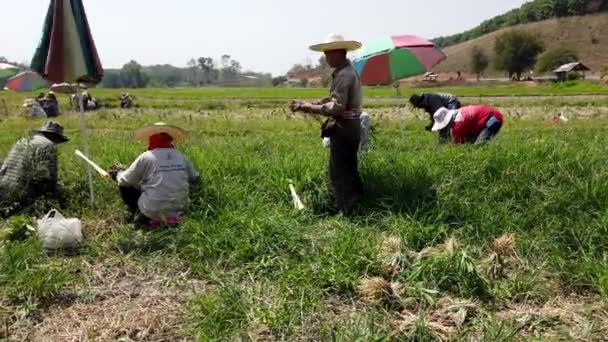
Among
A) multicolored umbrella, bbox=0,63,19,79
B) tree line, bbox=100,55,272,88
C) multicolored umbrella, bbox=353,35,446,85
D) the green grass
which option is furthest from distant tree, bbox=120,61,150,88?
multicolored umbrella, bbox=353,35,446,85

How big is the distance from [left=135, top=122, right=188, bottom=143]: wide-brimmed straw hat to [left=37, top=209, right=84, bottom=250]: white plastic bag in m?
1.06

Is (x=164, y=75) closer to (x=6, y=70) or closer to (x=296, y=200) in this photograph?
(x=6, y=70)

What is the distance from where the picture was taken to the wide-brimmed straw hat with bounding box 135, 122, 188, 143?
508cm

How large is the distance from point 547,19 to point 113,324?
122 metres

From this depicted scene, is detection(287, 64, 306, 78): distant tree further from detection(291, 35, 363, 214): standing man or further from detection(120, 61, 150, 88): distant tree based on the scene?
detection(291, 35, 363, 214): standing man

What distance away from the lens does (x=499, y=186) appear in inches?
206

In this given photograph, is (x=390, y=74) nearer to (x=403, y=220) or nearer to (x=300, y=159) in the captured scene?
(x=300, y=159)

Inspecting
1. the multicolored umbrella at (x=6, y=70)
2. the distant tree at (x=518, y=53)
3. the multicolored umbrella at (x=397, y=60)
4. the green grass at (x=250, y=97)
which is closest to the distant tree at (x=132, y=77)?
the green grass at (x=250, y=97)

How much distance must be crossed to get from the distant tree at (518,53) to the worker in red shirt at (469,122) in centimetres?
7258

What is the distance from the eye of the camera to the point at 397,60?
7.86 m

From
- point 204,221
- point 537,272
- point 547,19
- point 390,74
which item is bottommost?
point 537,272

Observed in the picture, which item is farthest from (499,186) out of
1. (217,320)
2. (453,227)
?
(217,320)

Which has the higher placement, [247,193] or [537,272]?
[247,193]

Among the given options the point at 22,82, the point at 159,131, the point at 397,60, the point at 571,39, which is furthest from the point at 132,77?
the point at 159,131
